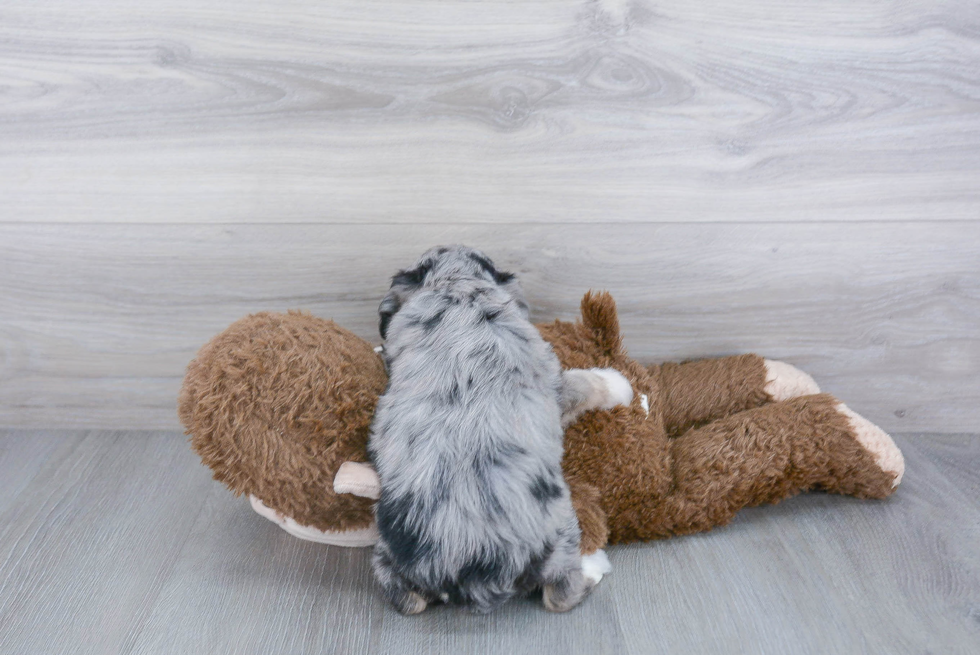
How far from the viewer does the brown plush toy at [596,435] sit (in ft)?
3.60

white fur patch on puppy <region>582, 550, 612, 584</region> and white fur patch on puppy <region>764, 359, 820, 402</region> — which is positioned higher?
white fur patch on puppy <region>764, 359, 820, 402</region>

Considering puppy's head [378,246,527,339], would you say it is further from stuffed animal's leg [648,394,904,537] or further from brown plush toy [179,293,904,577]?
stuffed animal's leg [648,394,904,537]

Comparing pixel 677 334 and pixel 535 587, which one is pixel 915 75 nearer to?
pixel 677 334

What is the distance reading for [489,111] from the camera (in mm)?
1306

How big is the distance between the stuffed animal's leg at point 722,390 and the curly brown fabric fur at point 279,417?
0.61 m

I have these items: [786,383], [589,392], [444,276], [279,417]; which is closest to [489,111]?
[444,276]

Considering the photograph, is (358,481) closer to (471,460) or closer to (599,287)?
(471,460)

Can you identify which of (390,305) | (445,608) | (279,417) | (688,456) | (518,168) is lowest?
(445,608)

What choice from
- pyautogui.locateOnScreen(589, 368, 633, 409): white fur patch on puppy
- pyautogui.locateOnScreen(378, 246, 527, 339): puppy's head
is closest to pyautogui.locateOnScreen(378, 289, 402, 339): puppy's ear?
pyautogui.locateOnScreen(378, 246, 527, 339): puppy's head

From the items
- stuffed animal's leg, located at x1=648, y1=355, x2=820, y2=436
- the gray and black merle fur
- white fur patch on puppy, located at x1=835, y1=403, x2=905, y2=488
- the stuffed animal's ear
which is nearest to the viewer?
the gray and black merle fur

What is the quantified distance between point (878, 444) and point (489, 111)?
3.09 ft

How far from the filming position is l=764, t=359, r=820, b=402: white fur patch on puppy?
1.40 meters

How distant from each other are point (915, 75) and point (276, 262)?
1.26 metres

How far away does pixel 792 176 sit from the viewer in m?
1.35
